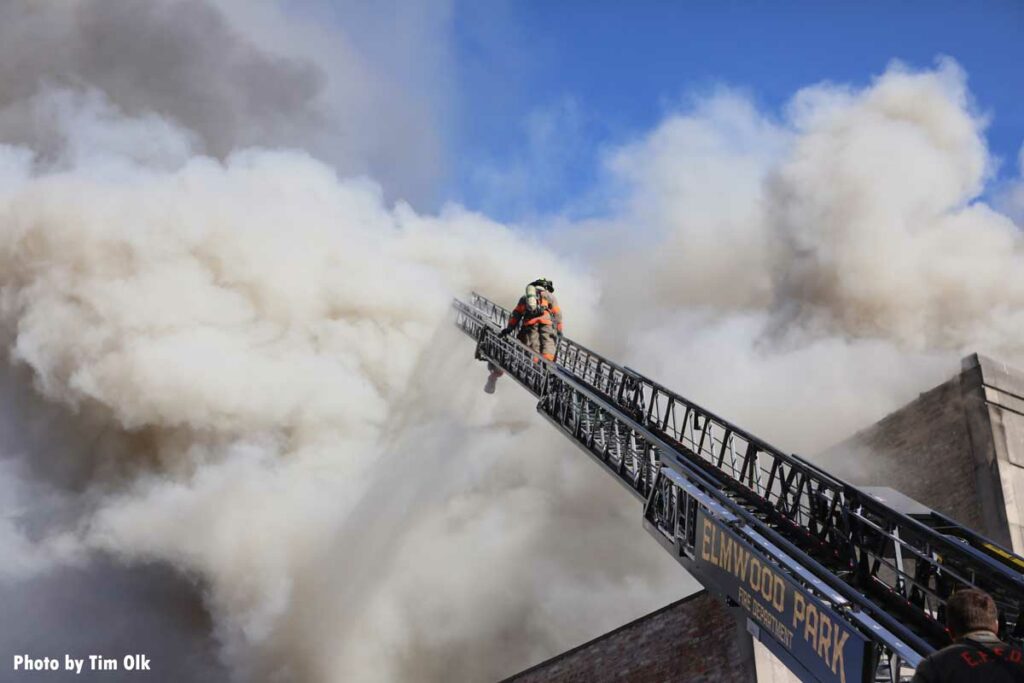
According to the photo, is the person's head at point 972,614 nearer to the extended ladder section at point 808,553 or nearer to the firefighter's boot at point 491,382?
the extended ladder section at point 808,553

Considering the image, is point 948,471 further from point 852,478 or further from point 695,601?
point 695,601

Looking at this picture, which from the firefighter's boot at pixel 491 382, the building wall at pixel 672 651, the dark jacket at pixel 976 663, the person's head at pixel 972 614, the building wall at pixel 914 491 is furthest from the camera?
the firefighter's boot at pixel 491 382

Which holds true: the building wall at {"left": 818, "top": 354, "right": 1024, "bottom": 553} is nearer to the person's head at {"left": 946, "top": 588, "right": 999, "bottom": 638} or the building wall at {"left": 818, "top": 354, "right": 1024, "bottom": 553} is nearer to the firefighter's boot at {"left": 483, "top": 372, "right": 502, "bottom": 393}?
the firefighter's boot at {"left": 483, "top": 372, "right": 502, "bottom": 393}

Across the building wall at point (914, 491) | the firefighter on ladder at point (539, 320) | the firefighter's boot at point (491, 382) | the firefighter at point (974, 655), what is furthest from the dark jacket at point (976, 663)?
the firefighter's boot at point (491, 382)

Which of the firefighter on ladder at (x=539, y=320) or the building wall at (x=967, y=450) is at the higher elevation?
the firefighter on ladder at (x=539, y=320)

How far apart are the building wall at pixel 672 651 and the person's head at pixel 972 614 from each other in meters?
6.99

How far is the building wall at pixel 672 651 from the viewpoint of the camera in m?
9.60

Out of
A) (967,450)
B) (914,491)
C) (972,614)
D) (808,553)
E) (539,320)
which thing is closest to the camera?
(972,614)

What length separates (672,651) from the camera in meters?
10.3

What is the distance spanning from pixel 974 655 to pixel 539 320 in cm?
1131

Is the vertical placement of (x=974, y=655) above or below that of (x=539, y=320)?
below

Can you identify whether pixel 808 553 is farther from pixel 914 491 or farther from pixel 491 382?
pixel 491 382

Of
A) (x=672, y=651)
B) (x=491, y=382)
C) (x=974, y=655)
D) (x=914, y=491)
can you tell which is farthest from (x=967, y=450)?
(x=974, y=655)

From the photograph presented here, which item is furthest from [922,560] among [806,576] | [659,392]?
[659,392]
